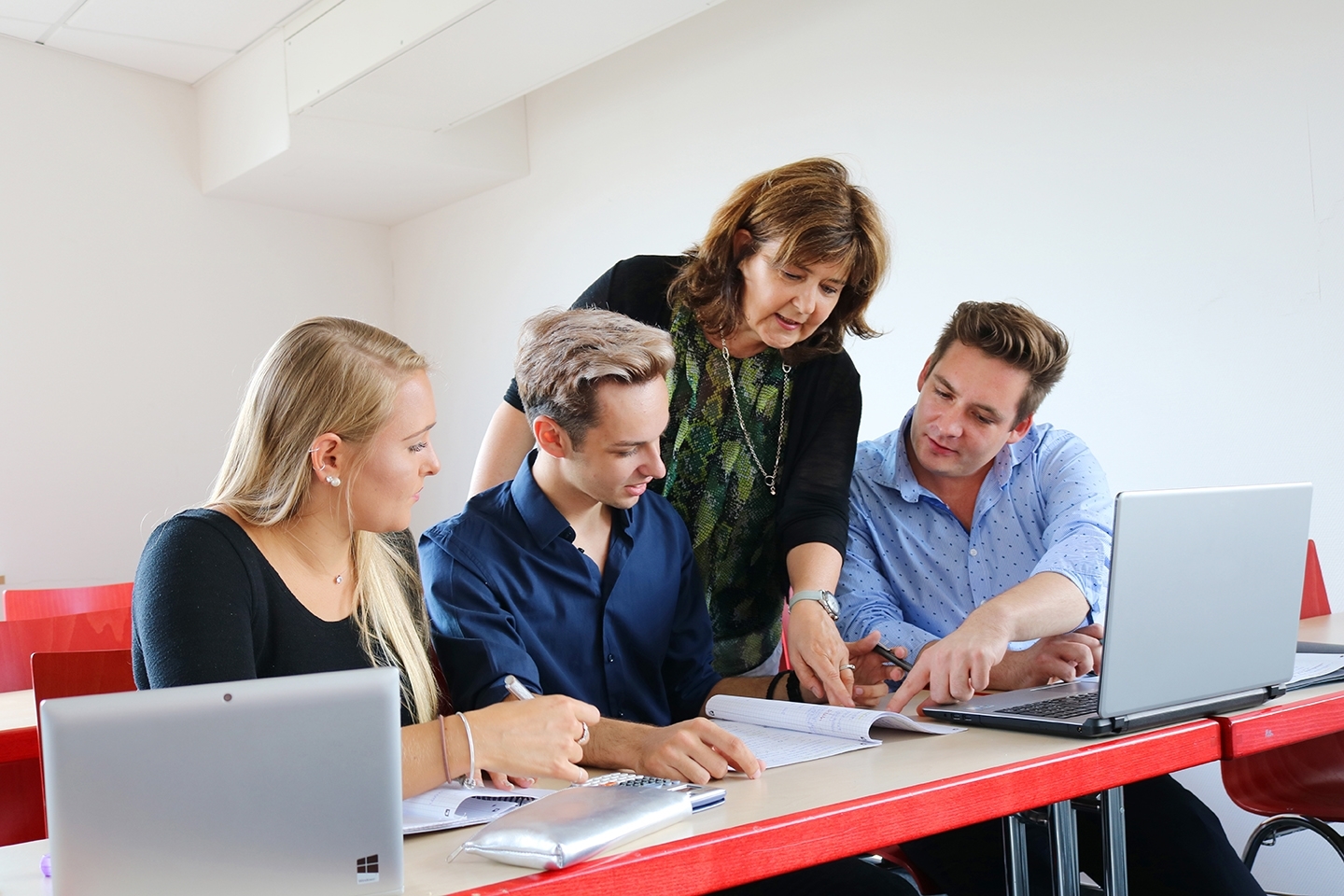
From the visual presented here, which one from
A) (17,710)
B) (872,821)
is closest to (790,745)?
(872,821)

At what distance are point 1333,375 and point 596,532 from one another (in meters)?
1.73

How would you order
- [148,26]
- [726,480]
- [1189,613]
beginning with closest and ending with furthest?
[1189,613] < [726,480] < [148,26]

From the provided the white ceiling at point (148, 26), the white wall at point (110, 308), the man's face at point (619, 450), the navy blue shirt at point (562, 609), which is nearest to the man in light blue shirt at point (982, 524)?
the navy blue shirt at point (562, 609)

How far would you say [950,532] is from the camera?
1926mm

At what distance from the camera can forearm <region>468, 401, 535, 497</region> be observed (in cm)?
181

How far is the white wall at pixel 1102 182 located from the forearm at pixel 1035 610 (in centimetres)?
122

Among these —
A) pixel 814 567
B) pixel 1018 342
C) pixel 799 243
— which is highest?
pixel 799 243

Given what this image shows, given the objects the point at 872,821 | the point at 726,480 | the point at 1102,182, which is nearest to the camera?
the point at 872,821

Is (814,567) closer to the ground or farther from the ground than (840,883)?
farther from the ground

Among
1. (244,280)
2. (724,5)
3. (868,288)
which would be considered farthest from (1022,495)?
(244,280)

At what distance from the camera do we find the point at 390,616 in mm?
1324

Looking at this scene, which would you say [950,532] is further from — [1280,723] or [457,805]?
[457,805]

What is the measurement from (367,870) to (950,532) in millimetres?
1351

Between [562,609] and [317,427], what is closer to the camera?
[317,427]
